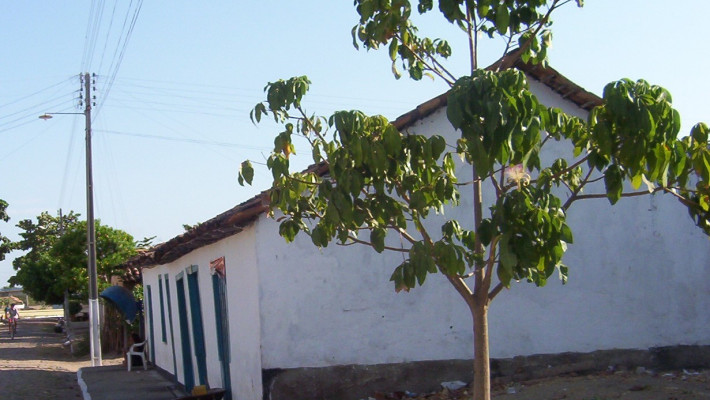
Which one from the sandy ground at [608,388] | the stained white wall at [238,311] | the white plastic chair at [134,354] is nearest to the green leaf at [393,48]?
the stained white wall at [238,311]

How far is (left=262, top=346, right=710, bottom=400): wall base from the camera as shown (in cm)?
981

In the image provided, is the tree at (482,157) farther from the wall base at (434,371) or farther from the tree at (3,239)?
the tree at (3,239)

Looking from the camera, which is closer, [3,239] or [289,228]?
[289,228]

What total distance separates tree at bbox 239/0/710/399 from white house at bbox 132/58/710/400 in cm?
392

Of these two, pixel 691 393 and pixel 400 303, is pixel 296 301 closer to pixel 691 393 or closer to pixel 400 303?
pixel 400 303

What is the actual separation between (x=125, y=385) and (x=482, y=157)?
47.6 feet

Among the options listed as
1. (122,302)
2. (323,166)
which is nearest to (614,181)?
(323,166)

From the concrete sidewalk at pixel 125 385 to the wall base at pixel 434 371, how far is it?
549 centimetres

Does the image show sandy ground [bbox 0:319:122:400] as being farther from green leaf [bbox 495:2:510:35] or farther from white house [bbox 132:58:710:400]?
green leaf [bbox 495:2:510:35]

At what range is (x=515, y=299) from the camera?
35.2 ft

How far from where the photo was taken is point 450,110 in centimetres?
443

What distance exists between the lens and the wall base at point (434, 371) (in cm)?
981

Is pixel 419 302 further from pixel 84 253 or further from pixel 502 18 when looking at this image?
pixel 84 253

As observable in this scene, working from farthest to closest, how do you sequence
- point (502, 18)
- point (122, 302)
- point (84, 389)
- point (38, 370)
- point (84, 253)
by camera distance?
point (84, 253), point (38, 370), point (122, 302), point (84, 389), point (502, 18)
